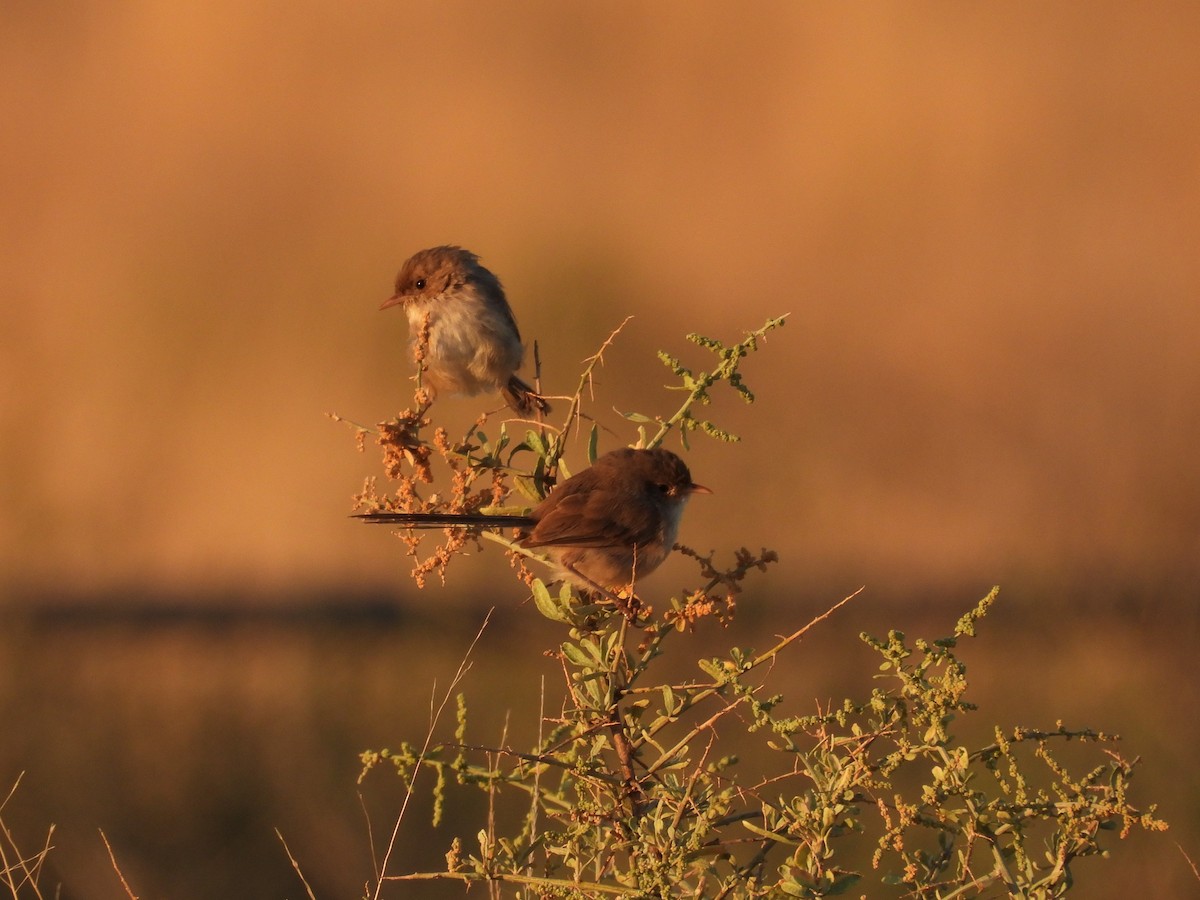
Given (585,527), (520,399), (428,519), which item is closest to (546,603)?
(428,519)

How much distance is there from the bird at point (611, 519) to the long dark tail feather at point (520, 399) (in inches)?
43.2

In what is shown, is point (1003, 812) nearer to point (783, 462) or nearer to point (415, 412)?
point (415, 412)

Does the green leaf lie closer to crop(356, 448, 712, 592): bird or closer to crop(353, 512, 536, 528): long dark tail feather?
crop(353, 512, 536, 528): long dark tail feather

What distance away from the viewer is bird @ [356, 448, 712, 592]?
11.7 feet

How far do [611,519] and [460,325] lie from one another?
1.92 meters

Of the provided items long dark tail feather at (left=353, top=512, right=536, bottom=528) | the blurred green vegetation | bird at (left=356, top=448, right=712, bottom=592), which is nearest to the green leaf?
long dark tail feather at (left=353, top=512, right=536, bottom=528)

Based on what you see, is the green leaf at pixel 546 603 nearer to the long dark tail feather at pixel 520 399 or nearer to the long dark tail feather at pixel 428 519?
the long dark tail feather at pixel 428 519

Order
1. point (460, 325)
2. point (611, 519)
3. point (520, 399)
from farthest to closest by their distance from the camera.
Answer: point (460, 325) → point (520, 399) → point (611, 519)

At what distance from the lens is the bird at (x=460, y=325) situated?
559cm

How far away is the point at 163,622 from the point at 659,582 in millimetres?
3412

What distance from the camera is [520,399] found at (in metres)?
5.45

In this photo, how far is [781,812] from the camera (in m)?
2.62

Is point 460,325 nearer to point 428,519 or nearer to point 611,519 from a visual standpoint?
point 611,519

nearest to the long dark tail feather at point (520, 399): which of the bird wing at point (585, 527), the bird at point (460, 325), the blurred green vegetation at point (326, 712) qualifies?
the bird at point (460, 325)
